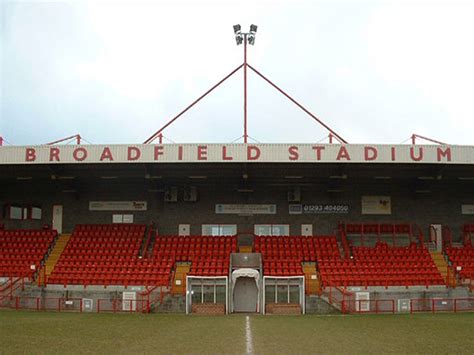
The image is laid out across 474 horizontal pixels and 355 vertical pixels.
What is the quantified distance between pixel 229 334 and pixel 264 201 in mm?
17664

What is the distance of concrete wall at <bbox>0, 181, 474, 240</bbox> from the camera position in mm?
33906

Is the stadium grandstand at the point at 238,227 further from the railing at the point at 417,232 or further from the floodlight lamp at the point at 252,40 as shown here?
the floodlight lamp at the point at 252,40

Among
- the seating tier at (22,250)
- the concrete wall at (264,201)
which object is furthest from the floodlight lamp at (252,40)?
the seating tier at (22,250)

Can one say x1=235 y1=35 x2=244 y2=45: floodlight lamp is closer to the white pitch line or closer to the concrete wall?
the concrete wall

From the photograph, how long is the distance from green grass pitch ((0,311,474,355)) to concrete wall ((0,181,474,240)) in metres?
11.5

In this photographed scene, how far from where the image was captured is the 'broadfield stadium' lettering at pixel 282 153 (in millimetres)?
28938

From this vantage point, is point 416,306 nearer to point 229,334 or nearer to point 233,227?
point 233,227

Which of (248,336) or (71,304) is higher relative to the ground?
(248,336)

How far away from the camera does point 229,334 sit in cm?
1664

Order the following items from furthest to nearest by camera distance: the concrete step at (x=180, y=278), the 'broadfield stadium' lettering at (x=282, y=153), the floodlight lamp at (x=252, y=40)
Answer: the floodlight lamp at (x=252, y=40) → the 'broadfield stadium' lettering at (x=282, y=153) → the concrete step at (x=180, y=278)

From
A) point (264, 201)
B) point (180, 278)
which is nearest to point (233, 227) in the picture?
point (264, 201)

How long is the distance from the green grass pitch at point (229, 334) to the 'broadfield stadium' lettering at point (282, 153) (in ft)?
29.0

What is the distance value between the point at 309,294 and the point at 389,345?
463 inches

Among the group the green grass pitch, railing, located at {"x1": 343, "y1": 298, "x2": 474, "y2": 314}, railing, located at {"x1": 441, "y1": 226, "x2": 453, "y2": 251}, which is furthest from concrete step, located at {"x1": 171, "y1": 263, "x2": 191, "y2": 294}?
railing, located at {"x1": 441, "y1": 226, "x2": 453, "y2": 251}
